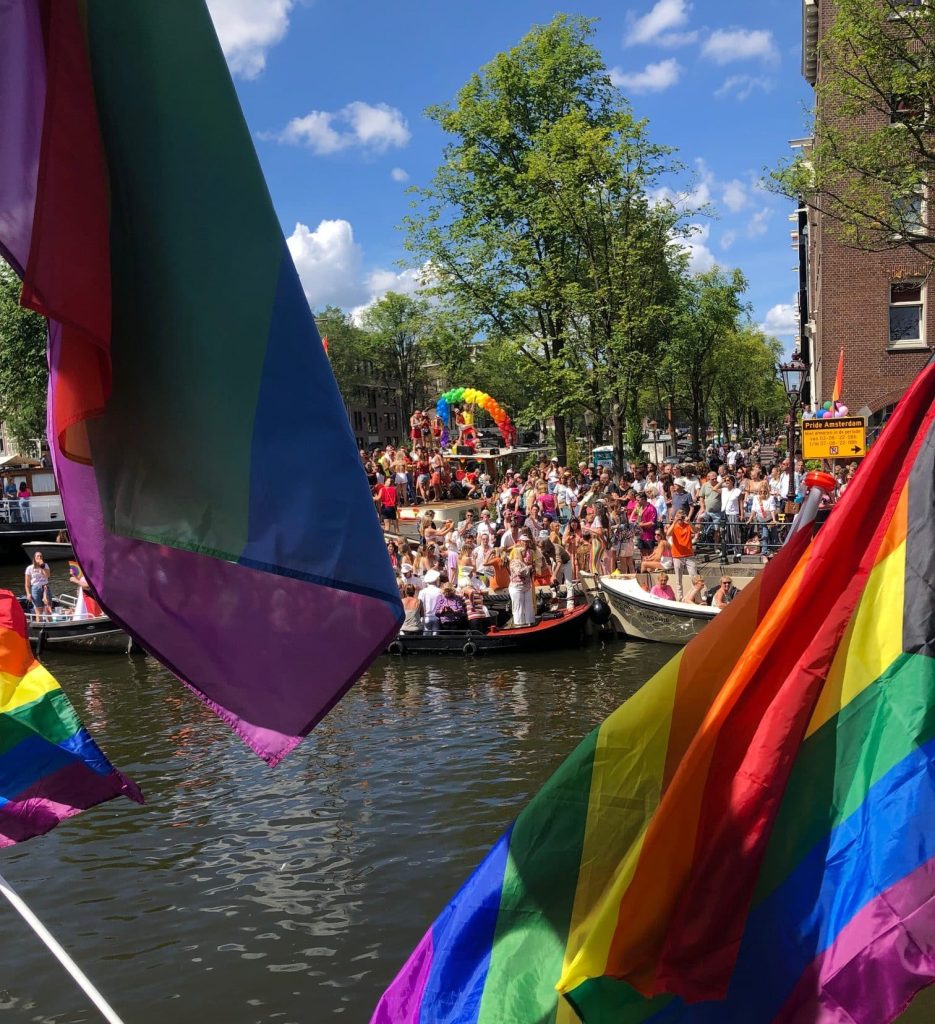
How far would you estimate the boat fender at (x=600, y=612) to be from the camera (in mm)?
19656

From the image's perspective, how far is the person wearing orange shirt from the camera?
62.1 feet

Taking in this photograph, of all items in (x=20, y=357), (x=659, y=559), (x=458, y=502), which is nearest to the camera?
(x=659, y=559)

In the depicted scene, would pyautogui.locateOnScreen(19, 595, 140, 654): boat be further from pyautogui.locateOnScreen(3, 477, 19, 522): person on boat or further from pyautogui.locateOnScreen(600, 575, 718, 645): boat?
pyautogui.locateOnScreen(3, 477, 19, 522): person on boat

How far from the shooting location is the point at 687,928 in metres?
2.96

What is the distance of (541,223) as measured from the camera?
32781mm

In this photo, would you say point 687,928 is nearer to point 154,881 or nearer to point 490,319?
point 154,881

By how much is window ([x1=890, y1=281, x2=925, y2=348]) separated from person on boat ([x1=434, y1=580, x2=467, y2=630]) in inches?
660

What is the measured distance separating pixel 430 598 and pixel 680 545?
5.02 m

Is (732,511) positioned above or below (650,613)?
above

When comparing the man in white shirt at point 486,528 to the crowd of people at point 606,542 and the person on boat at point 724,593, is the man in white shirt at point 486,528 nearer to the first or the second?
the crowd of people at point 606,542

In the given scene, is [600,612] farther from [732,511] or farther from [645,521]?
[732,511]

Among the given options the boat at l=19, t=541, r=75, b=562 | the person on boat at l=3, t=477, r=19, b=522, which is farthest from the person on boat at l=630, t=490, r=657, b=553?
the person on boat at l=3, t=477, r=19, b=522

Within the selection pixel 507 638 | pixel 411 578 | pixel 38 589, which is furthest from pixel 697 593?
pixel 38 589

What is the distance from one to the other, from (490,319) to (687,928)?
124 feet
